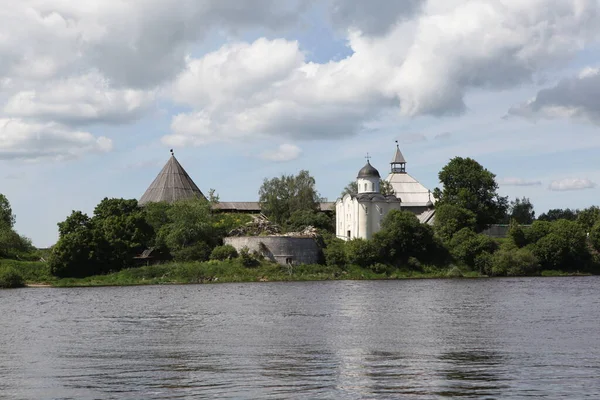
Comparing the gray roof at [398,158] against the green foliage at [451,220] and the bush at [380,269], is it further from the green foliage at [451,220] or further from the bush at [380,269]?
the bush at [380,269]

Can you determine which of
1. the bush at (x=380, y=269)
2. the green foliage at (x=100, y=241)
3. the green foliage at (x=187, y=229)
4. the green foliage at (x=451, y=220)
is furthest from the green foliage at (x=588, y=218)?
the green foliage at (x=100, y=241)

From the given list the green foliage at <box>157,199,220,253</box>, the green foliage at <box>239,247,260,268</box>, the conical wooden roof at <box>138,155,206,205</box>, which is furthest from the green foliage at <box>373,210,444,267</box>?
the conical wooden roof at <box>138,155,206,205</box>

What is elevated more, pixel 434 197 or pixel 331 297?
pixel 434 197

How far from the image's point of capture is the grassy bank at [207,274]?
208 feet

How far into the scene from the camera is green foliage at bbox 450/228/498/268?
69.2m

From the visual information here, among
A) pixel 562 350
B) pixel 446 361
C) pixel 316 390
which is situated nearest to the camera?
pixel 316 390

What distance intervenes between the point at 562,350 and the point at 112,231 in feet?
162

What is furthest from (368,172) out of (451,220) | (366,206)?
(451,220)

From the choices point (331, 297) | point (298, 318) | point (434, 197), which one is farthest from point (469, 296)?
point (434, 197)

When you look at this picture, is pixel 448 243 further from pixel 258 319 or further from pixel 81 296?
pixel 258 319

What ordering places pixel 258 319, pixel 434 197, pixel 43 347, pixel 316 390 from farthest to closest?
1. pixel 434 197
2. pixel 258 319
3. pixel 43 347
4. pixel 316 390

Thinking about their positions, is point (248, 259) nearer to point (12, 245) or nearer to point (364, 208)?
point (364, 208)

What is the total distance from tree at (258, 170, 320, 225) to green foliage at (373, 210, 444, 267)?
18487 millimetres

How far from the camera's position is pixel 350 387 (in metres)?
17.8
